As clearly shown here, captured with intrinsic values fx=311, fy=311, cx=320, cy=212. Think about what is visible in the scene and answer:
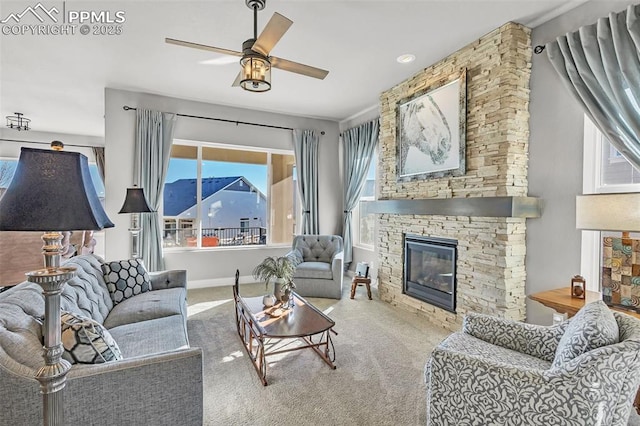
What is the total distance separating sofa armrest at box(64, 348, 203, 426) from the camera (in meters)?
1.31

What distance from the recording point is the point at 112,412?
135cm

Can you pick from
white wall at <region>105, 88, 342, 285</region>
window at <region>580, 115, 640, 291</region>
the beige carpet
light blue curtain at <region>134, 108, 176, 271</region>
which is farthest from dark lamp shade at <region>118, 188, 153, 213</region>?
window at <region>580, 115, 640, 291</region>

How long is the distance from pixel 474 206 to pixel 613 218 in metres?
1.18

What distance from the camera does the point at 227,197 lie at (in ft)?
17.6

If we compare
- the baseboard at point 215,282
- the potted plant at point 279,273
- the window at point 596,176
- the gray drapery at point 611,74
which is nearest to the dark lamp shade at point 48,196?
the potted plant at point 279,273

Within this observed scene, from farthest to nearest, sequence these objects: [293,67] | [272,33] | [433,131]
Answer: [433,131] → [293,67] → [272,33]

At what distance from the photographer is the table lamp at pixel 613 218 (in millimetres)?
1796

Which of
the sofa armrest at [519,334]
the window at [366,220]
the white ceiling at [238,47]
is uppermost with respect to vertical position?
the white ceiling at [238,47]

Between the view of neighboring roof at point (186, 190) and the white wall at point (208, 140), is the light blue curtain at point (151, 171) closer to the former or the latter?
the white wall at point (208, 140)

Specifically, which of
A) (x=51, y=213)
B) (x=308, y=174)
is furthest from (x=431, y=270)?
(x=51, y=213)

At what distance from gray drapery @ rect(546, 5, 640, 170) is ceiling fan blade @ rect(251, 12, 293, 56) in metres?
2.25

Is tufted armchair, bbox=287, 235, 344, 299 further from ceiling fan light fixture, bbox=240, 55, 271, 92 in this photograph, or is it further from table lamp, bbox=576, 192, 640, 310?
table lamp, bbox=576, 192, 640, 310

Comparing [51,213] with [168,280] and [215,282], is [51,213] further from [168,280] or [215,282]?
[215,282]

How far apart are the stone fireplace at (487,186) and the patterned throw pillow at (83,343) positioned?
3003 mm
